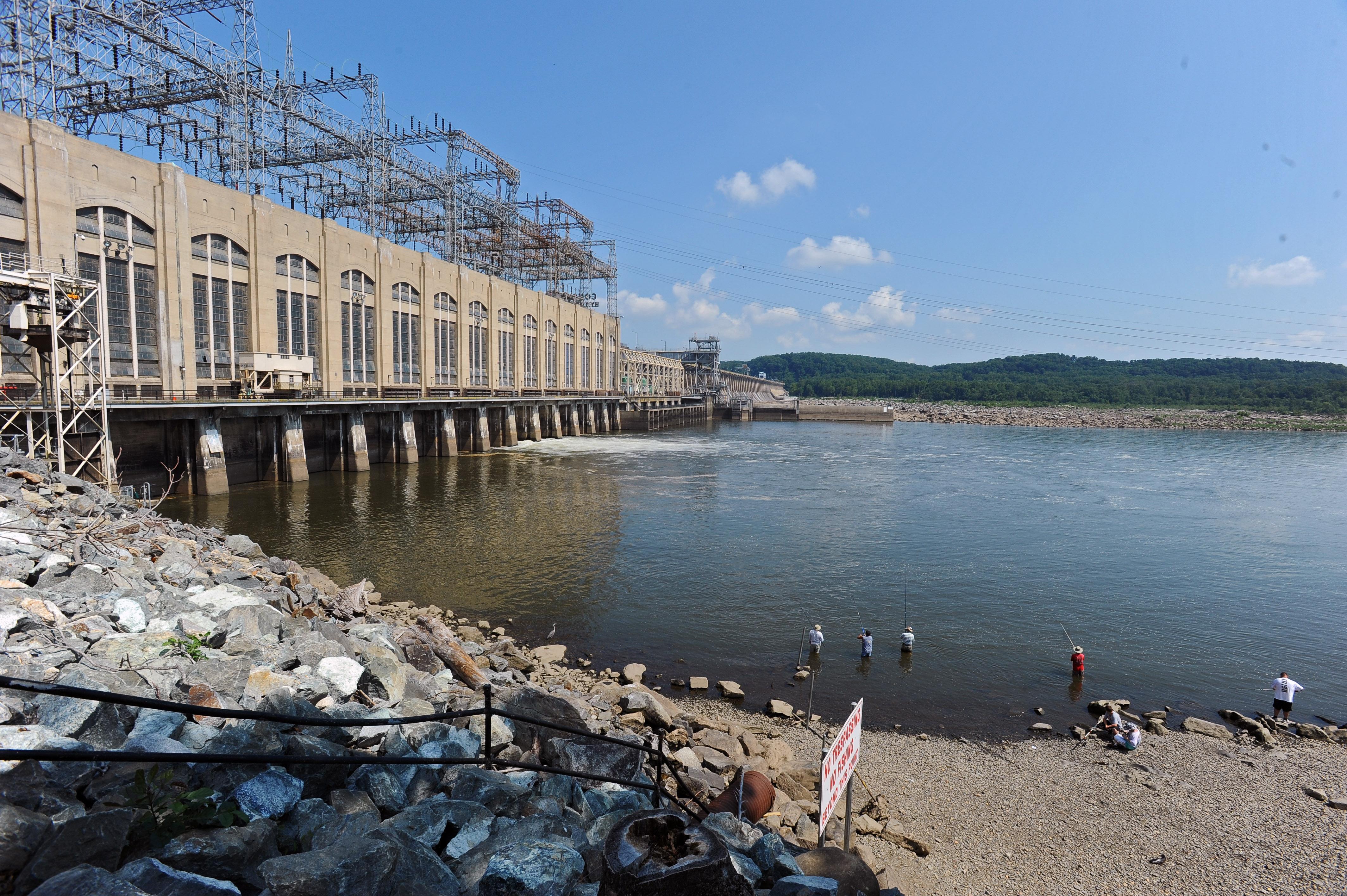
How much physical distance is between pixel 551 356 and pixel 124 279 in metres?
54.1

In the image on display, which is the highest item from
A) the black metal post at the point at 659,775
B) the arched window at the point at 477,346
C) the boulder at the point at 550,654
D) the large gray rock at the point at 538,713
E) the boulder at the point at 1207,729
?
the arched window at the point at 477,346

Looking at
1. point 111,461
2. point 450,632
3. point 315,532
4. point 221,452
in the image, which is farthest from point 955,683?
point 221,452

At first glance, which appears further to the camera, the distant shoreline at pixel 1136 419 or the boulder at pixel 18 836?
the distant shoreline at pixel 1136 419

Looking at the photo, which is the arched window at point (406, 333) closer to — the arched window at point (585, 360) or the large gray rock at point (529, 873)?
the arched window at point (585, 360)

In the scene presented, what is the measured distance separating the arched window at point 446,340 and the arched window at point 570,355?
83.8 ft

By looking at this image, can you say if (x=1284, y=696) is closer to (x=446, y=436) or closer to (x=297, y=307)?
(x=297, y=307)

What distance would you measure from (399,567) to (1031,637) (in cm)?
2053

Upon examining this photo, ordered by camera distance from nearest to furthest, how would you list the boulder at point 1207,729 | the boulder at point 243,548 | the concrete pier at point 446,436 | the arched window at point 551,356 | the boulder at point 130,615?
the boulder at point 130,615
the boulder at point 1207,729
the boulder at point 243,548
the concrete pier at point 446,436
the arched window at point 551,356

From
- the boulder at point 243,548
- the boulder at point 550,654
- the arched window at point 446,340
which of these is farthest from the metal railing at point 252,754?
the arched window at point 446,340

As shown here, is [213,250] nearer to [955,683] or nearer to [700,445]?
[955,683]

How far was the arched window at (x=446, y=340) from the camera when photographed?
6244cm

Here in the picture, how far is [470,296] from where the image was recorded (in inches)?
2643

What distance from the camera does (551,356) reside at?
87375mm

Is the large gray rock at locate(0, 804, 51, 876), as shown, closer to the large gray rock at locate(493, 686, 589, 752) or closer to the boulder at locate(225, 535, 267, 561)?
the large gray rock at locate(493, 686, 589, 752)
